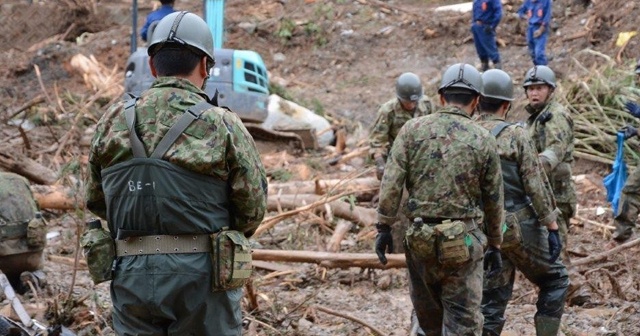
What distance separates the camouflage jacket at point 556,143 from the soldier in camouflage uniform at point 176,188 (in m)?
3.55

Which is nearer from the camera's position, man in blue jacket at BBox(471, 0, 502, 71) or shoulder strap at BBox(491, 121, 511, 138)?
shoulder strap at BBox(491, 121, 511, 138)

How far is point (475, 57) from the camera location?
17.9 meters

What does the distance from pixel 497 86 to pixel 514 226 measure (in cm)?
85

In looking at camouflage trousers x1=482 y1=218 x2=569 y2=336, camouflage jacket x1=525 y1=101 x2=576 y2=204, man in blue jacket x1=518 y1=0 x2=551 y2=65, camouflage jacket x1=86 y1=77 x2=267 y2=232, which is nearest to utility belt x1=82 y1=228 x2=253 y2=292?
camouflage jacket x1=86 y1=77 x2=267 y2=232

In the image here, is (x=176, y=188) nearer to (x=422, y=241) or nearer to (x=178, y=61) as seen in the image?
(x=178, y=61)

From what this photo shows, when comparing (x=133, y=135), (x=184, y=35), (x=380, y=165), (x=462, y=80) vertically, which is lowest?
(x=380, y=165)

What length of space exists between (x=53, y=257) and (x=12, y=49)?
44.1 feet

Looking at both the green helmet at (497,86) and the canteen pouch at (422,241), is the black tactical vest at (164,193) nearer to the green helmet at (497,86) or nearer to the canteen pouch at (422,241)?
the canteen pouch at (422,241)

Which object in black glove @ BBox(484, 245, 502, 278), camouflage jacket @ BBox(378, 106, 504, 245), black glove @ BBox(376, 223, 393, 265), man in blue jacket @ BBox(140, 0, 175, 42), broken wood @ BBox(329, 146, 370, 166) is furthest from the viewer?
broken wood @ BBox(329, 146, 370, 166)

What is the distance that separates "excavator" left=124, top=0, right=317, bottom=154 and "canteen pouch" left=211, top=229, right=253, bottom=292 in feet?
28.2

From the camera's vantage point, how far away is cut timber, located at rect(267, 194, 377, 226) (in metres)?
9.46

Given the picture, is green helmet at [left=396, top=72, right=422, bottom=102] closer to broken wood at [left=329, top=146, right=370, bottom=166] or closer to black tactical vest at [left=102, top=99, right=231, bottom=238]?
broken wood at [left=329, top=146, right=370, bottom=166]

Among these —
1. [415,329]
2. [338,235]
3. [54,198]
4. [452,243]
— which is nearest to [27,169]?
[54,198]

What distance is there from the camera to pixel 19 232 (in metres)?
6.29
